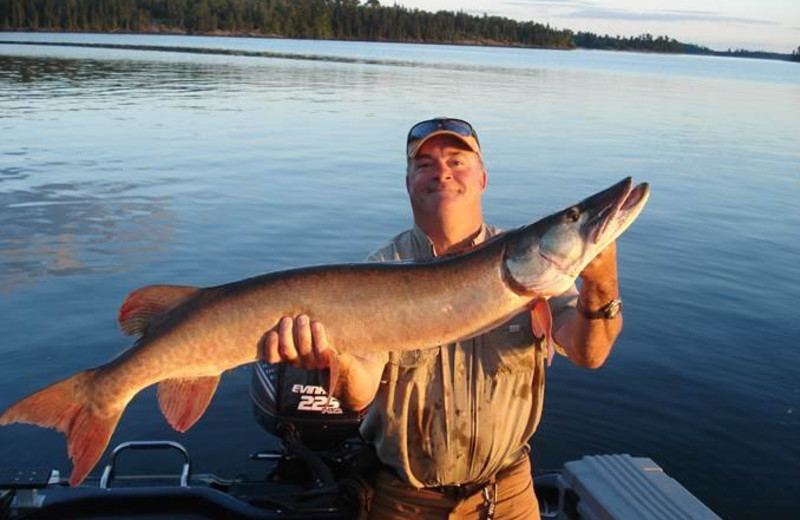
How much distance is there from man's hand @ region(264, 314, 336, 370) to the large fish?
47 millimetres

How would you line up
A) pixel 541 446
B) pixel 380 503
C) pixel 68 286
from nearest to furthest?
pixel 380 503 → pixel 541 446 → pixel 68 286

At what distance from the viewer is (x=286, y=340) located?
3.35 meters

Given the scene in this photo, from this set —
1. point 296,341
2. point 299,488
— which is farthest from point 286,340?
point 299,488

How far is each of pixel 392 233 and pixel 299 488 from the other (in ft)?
30.0

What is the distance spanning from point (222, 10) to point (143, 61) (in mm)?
89824

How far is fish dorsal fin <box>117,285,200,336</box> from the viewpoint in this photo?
349 cm

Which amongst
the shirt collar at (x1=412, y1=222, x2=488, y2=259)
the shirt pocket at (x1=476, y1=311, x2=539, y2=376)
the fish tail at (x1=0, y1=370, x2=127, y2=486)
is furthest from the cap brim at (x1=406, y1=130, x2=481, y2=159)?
the fish tail at (x1=0, y1=370, x2=127, y2=486)

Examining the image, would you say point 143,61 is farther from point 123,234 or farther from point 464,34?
point 464,34

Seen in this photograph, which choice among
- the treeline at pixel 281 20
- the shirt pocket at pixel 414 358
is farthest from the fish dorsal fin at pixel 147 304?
the treeline at pixel 281 20

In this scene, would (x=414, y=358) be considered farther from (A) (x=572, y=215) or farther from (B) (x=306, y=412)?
(B) (x=306, y=412)

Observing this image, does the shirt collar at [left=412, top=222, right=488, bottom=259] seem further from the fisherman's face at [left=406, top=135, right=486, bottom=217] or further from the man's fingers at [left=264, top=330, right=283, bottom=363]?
the man's fingers at [left=264, top=330, right=283, bottom=363]

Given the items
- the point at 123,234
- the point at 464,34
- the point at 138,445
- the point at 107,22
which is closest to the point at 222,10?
the point at 107,22

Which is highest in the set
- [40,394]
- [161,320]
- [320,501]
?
[161,320]

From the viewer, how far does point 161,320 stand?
11.3 ft
